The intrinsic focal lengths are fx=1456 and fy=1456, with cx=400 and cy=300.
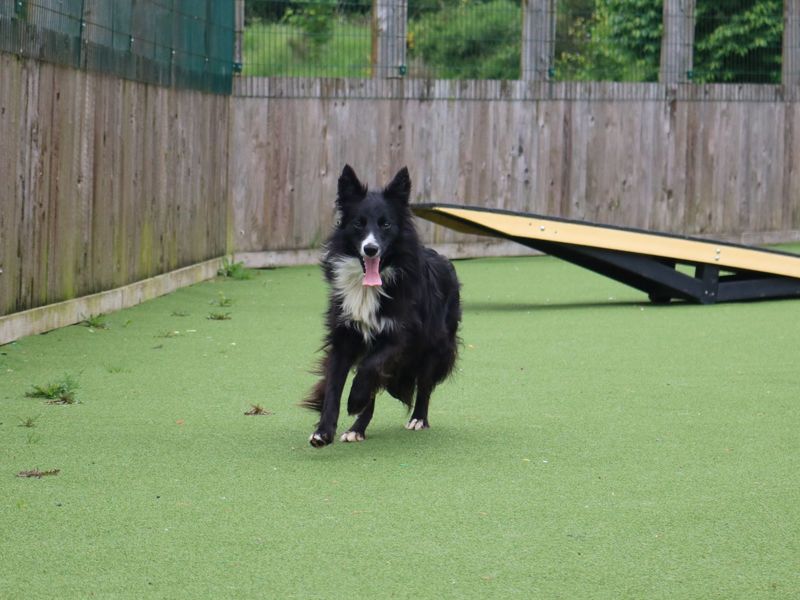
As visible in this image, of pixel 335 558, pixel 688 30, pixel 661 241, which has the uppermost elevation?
pixel 688 30

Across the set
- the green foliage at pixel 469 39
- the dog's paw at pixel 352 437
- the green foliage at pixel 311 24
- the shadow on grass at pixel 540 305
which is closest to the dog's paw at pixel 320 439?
the dog's paw at pixel 352 437

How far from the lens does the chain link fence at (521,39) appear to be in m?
14.6

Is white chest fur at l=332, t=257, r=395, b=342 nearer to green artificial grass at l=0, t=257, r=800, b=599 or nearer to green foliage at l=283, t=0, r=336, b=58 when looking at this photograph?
green artificial grass at l=0, t=257, r=800, b=599

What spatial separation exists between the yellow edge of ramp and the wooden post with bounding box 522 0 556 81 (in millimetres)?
4935

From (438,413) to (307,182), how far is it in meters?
8.24

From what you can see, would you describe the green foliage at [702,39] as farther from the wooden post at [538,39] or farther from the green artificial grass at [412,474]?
the green artificial grass at [412,474]

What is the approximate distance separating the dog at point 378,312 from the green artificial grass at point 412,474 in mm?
215

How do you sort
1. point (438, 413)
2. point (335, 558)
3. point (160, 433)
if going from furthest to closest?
point (438, 413) → point (160, 433) → point (335, 558)

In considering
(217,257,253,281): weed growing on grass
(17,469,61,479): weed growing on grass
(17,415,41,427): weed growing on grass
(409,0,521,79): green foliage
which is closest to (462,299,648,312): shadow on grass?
(217,257,253,281): weed growing on grass

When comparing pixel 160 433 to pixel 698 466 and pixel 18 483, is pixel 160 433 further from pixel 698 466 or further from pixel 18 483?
pixel 698 466

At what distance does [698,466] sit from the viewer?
219 inches

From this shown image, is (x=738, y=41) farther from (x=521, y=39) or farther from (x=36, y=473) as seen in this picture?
(x=36, y=473)

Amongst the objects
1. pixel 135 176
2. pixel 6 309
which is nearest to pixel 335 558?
pixel 6 309

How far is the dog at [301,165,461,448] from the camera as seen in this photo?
6.12m
